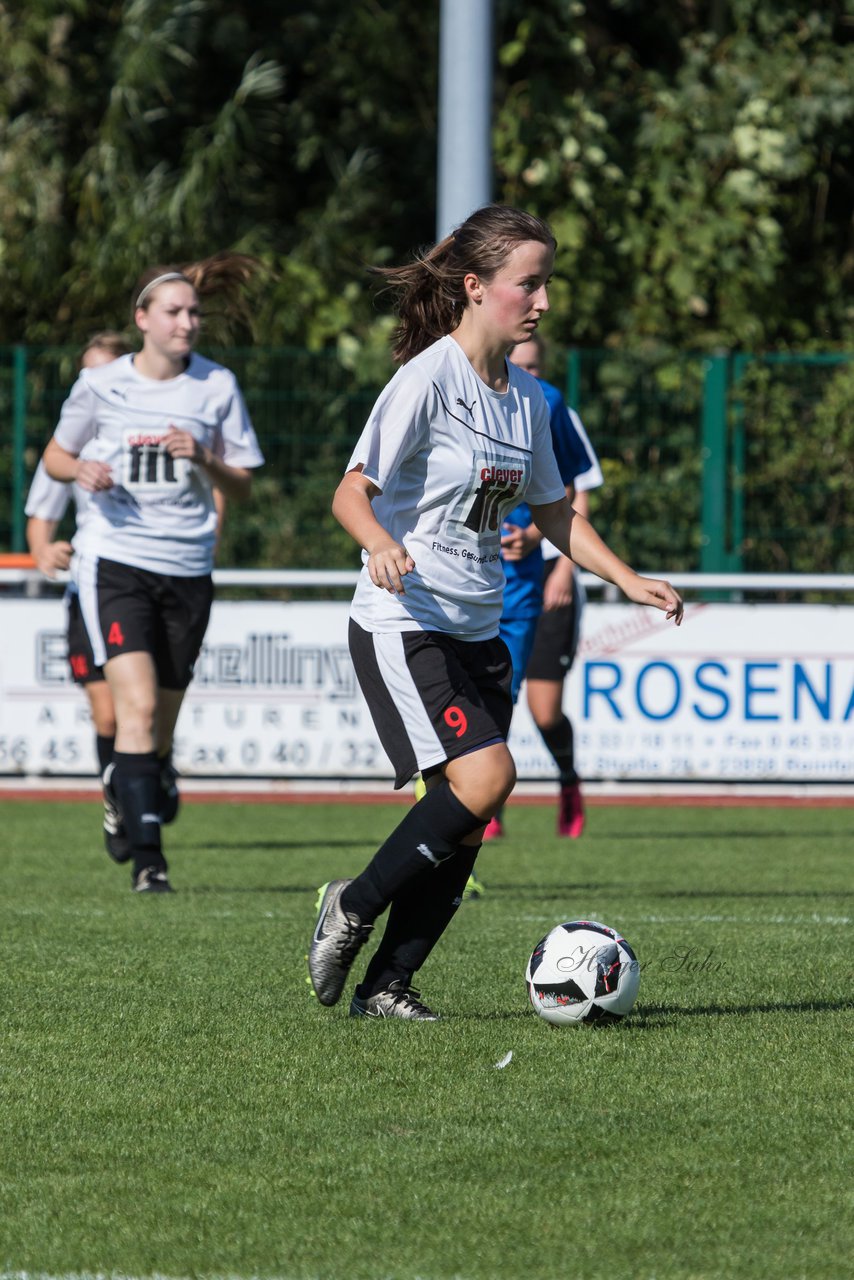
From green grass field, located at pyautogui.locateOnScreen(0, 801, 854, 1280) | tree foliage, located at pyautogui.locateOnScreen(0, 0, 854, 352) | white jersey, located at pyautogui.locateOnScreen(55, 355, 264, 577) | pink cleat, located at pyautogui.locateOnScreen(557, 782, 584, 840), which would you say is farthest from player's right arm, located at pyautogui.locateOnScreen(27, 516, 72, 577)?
tree foliage, located at pyautogui.locateOnScreen(0, 0, 854, 352)

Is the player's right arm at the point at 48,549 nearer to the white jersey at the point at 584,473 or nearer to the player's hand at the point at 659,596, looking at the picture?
the white jersey at the point at 584,473

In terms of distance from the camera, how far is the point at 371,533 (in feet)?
13.8

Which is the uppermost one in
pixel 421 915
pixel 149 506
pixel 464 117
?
pixel 464 117

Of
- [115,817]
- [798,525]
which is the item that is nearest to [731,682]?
[798,525]

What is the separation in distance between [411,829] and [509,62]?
15036mm

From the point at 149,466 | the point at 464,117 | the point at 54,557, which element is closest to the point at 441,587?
the point at 149,466

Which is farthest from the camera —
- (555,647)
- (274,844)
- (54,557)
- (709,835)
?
(709,835)

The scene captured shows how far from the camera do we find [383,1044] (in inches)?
172

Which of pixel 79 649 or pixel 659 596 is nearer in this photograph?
pixel 659 596

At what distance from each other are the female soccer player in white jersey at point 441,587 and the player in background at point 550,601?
150cm

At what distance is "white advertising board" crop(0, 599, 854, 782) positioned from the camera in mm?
11711

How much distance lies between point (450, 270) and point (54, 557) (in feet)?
11.1

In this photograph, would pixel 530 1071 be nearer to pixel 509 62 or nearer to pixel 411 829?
pixel 411 829

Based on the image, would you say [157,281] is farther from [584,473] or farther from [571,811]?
[571,811]
